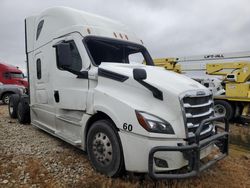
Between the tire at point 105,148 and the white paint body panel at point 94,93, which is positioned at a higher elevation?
the white paint body panel at point 94,93

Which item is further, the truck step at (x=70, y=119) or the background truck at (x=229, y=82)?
the background truck at (x=229, y=82)

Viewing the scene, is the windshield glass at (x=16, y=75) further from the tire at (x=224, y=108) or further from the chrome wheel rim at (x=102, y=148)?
the chrome wheel rim at (x=102, y=148)

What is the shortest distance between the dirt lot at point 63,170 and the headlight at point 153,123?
33.3 inches

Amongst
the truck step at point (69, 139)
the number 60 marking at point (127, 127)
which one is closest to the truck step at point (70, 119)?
the truck step at point (69, 139)

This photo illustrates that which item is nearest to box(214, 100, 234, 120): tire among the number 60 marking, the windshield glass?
the number 60 marking

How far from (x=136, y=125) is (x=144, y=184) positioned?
95 centimetres

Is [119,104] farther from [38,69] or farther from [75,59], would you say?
[38,69]

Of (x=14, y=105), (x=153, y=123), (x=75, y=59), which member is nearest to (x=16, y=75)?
(x=14, y=105)

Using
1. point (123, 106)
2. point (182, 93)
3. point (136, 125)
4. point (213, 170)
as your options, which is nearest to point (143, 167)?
point (136, 125)

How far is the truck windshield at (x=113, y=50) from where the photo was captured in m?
4.52

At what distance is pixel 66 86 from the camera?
187 inches

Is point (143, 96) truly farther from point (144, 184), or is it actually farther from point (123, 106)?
point (144, 184)

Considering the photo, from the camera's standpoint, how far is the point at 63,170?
13.6 ft

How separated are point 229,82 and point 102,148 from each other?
9.36m
